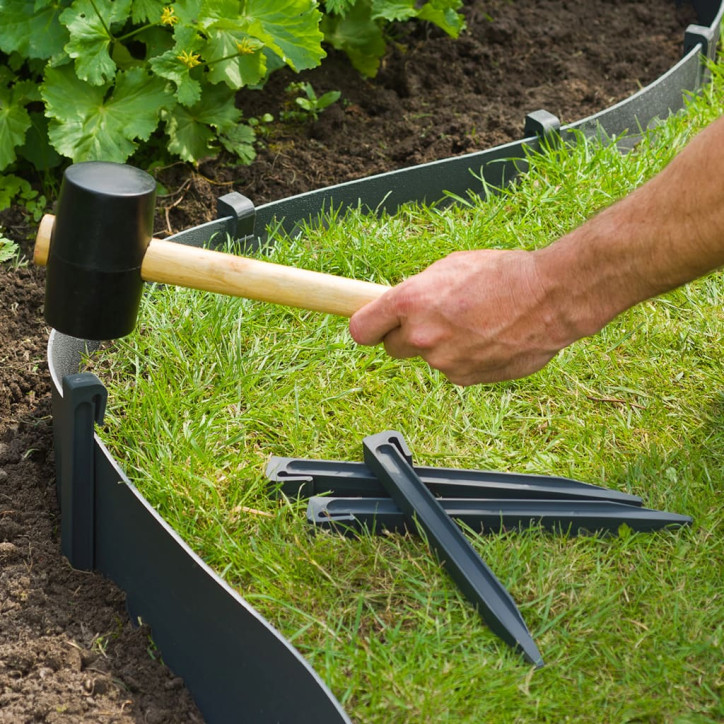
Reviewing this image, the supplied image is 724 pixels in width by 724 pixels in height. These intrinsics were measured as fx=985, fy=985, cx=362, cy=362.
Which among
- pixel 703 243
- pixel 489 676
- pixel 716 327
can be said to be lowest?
pixel 489 676

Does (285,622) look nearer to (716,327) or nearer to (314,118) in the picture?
(716,327)

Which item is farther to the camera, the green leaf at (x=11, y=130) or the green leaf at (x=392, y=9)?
the green leaf at (x=392, y=9)

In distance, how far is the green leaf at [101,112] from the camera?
306 centimetres

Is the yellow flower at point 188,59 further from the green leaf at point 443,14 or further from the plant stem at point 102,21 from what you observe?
the green leaf at point 443,14

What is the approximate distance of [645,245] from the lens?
1.87 m

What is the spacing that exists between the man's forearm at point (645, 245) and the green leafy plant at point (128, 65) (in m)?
1.54

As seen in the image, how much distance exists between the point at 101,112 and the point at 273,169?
2.20ft

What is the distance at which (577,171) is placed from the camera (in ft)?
11.5

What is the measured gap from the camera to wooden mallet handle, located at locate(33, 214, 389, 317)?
212 centimetres

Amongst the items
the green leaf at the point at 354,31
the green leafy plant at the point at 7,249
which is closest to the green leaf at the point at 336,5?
the green leaf at the point at 354,31

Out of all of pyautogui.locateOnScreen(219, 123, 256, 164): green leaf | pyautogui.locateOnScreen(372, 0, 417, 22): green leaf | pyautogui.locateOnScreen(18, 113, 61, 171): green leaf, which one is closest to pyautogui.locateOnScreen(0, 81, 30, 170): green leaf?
pyautogui.locateOnScreen(18, 113, 61, 171): green leaf

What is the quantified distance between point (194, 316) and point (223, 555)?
847 millimetres

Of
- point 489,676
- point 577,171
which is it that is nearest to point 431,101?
point 577,171

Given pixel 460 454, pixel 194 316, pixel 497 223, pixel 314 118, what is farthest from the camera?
pixel 314 118
